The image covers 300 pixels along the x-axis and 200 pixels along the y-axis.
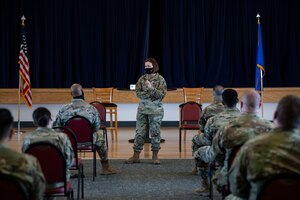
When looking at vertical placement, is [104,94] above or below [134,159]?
above

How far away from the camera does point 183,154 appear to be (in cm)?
959

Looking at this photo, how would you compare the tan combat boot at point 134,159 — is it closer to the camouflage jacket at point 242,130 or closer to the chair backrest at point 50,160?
the chair backrest at point 50,160

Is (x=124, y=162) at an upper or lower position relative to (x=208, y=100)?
lower

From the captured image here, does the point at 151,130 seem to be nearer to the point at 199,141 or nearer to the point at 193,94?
the point at 199,141

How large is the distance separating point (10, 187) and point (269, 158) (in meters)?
1.60

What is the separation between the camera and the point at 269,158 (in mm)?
3369

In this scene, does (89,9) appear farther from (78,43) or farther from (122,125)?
(122,125)

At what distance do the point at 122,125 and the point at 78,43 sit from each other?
2378mm

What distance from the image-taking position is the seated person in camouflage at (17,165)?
3.37 m

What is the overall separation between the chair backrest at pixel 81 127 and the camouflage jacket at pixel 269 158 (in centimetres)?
377

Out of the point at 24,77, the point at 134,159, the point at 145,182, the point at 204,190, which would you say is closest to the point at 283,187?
the point at 204,190

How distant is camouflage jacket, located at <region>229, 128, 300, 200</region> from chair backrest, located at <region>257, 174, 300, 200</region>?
0.22 feet

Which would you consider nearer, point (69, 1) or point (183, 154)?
point (183, 154)

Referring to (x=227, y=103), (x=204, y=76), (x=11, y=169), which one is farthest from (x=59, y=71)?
(x=11, y=169)
